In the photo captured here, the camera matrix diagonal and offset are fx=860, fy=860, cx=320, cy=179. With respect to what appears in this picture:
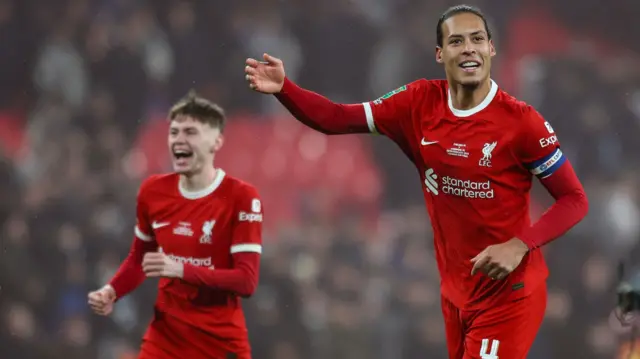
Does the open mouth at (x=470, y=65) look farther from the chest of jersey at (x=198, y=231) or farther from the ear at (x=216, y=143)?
the ear at (x=216, y=143)

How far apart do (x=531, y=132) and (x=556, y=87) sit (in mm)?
3873

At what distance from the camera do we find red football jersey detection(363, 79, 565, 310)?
3264 mm

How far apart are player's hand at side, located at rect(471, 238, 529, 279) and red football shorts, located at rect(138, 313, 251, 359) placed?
1542mm

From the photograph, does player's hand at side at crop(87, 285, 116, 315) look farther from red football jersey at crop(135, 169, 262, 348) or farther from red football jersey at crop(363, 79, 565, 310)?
red football jersey at crop(363, 79, 565, 310)

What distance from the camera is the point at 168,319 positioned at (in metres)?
4.11

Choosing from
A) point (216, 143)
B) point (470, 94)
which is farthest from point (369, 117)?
point (216, 143)

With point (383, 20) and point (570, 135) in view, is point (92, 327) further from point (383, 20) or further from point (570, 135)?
point (570, 135)

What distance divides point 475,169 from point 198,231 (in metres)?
1.53

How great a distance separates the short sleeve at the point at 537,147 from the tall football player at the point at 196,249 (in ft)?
4.85

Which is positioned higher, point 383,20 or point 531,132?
point 383,20

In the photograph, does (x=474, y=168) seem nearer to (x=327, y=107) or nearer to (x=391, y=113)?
(x=391, y=113)

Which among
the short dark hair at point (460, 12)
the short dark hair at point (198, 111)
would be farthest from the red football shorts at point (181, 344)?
the short dark hair at point (460, 12)

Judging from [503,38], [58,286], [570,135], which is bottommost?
[58,286]

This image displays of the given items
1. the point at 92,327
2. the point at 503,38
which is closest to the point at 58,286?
the point at 92,327
